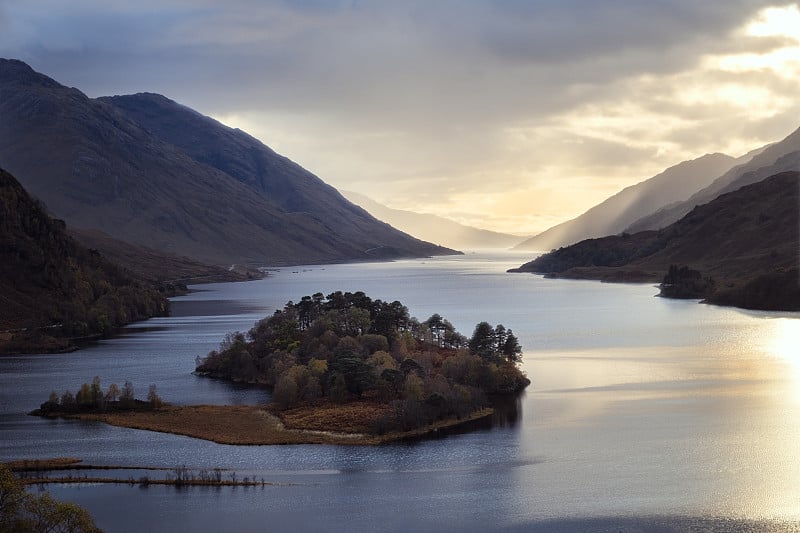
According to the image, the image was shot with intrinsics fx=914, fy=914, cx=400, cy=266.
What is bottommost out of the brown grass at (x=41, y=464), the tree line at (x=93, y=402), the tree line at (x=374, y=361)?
the brown grass at (x=41, y=464)

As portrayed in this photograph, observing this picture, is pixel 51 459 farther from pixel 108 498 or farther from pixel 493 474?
pixel 493 474

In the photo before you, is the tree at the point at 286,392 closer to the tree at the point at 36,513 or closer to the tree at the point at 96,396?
the tree at the point at 96,396

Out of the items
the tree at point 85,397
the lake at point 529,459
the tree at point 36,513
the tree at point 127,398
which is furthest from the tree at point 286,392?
the tree at point 36,513

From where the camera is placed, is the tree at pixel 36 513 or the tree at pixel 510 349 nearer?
the tree at pixel 36 513

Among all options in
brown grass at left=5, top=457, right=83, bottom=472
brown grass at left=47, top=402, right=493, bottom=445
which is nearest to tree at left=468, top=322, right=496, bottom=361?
brown grass at left=47, top=402, right=493, bottom=445

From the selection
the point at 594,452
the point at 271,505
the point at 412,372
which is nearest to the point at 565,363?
the point at 412,372

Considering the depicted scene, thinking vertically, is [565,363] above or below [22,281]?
below

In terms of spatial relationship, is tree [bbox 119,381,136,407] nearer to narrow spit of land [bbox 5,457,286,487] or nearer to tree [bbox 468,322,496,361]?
narrow spit of land [bbox 5,457,286,487]
